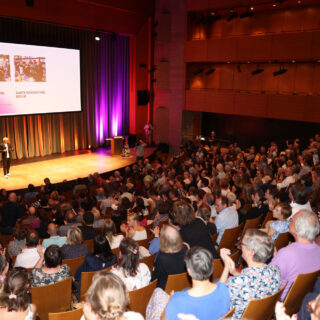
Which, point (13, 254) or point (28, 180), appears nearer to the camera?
point (13, 254)

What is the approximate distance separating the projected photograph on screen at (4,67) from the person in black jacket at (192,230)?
417 inches

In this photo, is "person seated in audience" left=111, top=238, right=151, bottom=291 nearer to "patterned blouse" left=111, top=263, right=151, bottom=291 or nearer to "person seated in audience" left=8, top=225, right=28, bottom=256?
"patterned blouse" left=111, top=263, right=151, bottom=291

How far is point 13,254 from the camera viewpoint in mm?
5039

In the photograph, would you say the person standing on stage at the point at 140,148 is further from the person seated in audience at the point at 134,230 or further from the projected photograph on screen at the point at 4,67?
the person seated in audience at the point at 134,230

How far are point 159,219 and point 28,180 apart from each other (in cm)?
705

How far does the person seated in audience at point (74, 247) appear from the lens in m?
4.46

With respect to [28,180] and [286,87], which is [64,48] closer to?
[28,180]

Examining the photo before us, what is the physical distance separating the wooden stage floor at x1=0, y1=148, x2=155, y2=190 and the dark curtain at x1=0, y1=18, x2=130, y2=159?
3.04 feet

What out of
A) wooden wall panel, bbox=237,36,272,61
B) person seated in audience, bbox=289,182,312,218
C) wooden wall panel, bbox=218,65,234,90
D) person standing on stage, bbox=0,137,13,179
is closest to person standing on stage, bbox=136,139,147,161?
person standing on stage, bbox=0,137,13,179

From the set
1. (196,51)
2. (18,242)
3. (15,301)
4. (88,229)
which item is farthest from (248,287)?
(196,51)

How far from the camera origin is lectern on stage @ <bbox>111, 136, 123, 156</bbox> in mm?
15391

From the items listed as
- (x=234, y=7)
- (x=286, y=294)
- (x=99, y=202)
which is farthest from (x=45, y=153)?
(x=286, y=294)

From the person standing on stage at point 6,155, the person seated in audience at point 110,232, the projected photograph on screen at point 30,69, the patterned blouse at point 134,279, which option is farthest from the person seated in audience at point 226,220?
the projected photograph on screen at point 30,69

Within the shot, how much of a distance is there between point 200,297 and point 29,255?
2757mm
